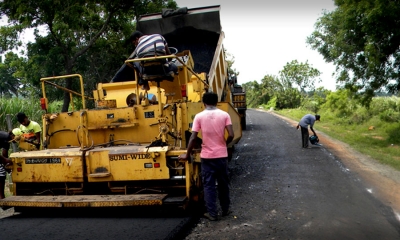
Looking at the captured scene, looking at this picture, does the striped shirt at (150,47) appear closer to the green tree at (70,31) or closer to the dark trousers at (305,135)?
the green tree at (70,31)

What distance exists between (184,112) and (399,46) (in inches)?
353

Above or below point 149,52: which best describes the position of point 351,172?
below

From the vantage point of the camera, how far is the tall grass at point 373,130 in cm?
1133

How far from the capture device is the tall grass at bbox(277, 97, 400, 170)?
11.3m

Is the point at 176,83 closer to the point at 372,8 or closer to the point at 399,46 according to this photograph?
the point at 372,8

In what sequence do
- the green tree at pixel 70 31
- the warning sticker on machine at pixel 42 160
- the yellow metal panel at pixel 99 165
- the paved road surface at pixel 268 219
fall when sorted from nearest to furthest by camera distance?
the paved road surface at pixel 268 219 < the yellow metal panel at pixel 99 165 < the warning sticker on machine at pixel 42 160 < the green tree at pixel 70 31

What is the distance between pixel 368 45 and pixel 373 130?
681cm

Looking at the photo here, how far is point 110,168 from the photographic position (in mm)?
4949

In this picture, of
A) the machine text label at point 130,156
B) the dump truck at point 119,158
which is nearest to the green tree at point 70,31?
the dump truck at point 119,158

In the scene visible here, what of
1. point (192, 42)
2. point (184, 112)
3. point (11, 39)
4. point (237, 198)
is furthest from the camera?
point (11, 39)

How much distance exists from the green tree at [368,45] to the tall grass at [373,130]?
1.59 meters

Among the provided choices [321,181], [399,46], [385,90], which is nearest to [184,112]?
[321,181]

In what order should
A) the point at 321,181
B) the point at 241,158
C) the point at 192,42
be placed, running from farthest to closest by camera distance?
the point at 241,158, the point at 192,42, the point at 321,181

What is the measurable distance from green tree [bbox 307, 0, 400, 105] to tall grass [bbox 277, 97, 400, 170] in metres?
1.59
